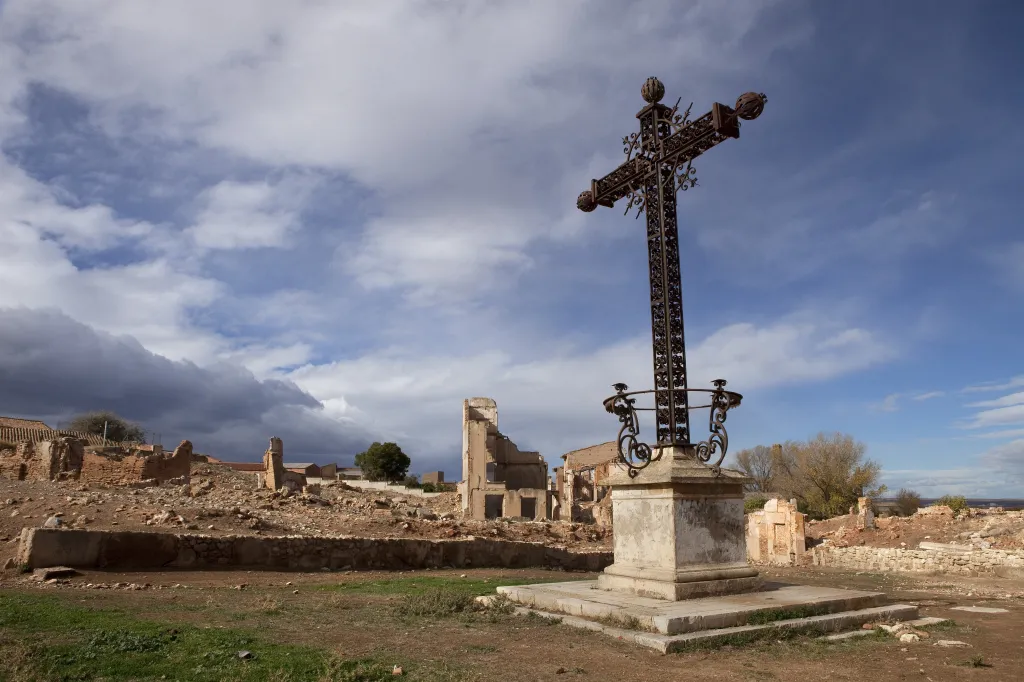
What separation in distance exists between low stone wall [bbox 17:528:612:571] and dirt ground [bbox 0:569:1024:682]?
994mm

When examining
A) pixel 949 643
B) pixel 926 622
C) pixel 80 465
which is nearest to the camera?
pixel 949 643

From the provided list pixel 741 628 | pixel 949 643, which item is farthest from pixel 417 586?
pixel 949 643

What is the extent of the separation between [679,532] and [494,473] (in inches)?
1441

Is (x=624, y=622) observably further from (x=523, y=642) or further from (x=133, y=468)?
(x=133, y=468)

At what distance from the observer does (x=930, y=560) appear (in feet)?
52.5

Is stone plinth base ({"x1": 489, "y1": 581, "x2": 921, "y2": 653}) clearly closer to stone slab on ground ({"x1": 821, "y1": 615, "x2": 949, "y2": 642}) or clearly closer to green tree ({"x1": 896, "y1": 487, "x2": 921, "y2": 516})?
stone slab on ground ({"x1": 821, "y1": 615, "x2": 949, "y2": 642})

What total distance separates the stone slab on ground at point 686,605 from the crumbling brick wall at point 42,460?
2301 cm

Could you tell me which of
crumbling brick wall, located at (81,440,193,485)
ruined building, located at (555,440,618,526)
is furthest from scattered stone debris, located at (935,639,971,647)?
crumbling brick wall, located at (81,440,193,485)

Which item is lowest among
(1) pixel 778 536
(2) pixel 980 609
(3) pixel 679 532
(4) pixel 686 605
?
(1) pixel 778 536

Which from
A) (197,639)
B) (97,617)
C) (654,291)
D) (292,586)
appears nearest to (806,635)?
(654,291)

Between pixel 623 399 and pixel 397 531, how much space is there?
38.2ft

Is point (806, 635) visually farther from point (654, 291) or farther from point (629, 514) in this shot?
point (654, 291)

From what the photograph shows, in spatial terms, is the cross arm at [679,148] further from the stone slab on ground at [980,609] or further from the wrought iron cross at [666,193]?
the stone slab on ground at [980,609]

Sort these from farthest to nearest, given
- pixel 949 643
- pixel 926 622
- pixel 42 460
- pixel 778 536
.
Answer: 1. pixel 42 460
2. pixel 778 536
3. pixel 926 622
4. pixel 949 643
